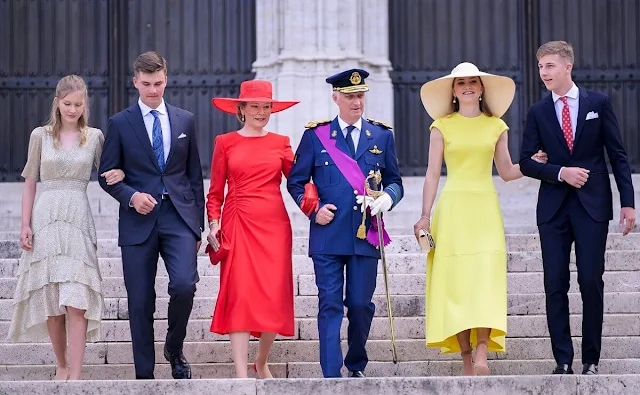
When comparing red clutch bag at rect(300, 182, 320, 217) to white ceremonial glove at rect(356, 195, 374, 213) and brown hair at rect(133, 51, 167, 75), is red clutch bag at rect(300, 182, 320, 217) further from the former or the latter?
brown hair at rect(133, 51, 167, 75)

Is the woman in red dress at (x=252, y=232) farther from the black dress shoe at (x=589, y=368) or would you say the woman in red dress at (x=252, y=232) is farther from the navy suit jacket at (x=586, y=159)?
the black dress shoe at (x=589, y=368)

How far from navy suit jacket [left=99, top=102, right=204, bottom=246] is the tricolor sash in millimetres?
904

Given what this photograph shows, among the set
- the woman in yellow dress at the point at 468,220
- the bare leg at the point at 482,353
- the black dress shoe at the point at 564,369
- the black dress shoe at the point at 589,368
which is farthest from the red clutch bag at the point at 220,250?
the black dress shoe at the point at 589,368

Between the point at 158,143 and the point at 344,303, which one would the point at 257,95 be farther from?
the point at 344,303

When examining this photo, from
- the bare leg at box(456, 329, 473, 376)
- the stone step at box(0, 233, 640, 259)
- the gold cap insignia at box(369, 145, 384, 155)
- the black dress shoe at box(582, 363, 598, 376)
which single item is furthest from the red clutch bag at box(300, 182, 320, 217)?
the stone step at box(0, 233, 640, 259)

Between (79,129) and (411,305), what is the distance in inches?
107

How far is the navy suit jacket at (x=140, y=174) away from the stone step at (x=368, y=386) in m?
Answer: 1.27

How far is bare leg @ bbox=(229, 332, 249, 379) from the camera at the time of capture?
8055mm

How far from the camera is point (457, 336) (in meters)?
8.17

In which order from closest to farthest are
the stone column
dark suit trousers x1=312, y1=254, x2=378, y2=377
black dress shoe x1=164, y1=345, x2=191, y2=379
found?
dark suit trousers x1=312, y1=254, x2=378, y2=377
black dress shoe x1=164, y1=345, x2=191, y2=379
the stone column

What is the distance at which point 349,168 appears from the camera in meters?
8.24

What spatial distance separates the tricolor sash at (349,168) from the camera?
8.20 m

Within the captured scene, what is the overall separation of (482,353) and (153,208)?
2.22 metres

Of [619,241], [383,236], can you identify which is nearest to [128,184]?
[383,236]
